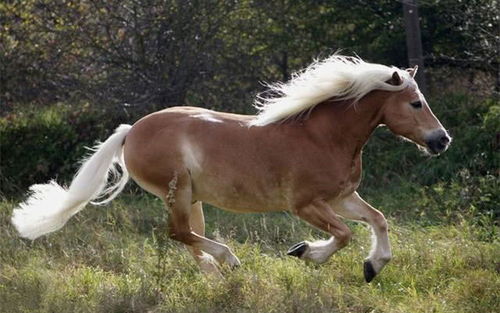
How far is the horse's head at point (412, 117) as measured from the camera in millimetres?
7532

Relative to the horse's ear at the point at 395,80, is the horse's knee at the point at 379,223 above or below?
below

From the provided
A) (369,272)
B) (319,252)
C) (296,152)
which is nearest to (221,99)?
(296,152)

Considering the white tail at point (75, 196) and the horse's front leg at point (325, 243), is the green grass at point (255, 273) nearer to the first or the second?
the horse's front leg at point (325, 243)

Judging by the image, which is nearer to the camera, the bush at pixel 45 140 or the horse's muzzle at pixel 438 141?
the horse's muzzle at pixel 438 141

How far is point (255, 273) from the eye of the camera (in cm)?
728

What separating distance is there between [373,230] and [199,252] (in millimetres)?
1409

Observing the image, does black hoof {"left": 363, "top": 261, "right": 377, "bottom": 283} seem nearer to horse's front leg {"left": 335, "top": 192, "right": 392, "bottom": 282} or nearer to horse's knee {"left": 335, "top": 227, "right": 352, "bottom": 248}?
horse's front leg {"left": 335, "top": 192, "right": 392, "bottom": 282}

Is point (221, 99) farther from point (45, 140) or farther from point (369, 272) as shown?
point (369, 272)

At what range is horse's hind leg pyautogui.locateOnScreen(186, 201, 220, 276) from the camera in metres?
7.77

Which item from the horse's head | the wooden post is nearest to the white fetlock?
the horse's head

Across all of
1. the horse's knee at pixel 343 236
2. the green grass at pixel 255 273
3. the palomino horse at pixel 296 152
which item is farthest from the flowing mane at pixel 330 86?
the green grass at pixel 255 273

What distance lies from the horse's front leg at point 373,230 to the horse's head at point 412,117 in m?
0.61

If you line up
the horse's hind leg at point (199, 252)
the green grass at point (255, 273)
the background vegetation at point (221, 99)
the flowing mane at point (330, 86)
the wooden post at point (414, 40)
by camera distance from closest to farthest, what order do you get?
the green grass at point (255, 273)
the flowing mane at point (330, 86)
the horse's hind leg at point (199, 252)
the background vegetation at point (221, 99)
the wooden post at point (414, 40)

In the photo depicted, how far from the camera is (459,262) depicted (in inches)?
306
